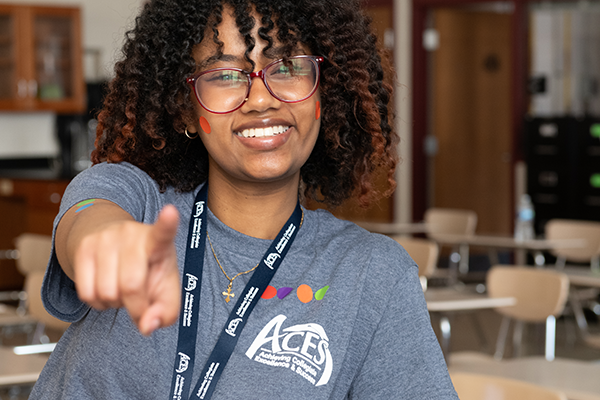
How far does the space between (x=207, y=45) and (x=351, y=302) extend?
0.46 m

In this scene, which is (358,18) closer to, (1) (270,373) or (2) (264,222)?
(2) (264,222)

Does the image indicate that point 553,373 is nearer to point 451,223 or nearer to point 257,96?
point 257,96

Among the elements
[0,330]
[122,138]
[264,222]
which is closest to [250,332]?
[264,222]

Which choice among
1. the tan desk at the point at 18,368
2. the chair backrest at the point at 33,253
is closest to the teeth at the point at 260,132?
the tan desk at the point at 18,368

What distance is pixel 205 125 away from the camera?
4.05 feet

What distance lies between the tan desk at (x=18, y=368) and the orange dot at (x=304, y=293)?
5.14 feet

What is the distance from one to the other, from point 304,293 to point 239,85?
335 millimetres

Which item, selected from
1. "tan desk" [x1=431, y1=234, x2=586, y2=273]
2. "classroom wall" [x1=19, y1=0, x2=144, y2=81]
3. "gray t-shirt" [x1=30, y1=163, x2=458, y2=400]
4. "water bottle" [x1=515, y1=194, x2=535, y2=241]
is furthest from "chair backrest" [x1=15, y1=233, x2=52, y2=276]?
"gray t-shirt" [x1=30, y1=163, x2=458, y2=400]

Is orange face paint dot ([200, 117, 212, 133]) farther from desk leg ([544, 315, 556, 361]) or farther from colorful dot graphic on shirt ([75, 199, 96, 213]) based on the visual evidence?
desk leg ([544, 315, 556, 361])

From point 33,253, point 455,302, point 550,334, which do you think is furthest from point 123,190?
point 33,253

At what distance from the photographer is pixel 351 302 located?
119cm

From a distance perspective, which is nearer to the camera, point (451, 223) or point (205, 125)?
point (205, 125)

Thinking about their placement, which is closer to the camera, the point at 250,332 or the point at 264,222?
the point at 250,332

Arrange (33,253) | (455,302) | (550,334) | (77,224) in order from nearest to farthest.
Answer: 1. (77,224)
2. (455,302)
3. (550,334)
4. (33,253)
